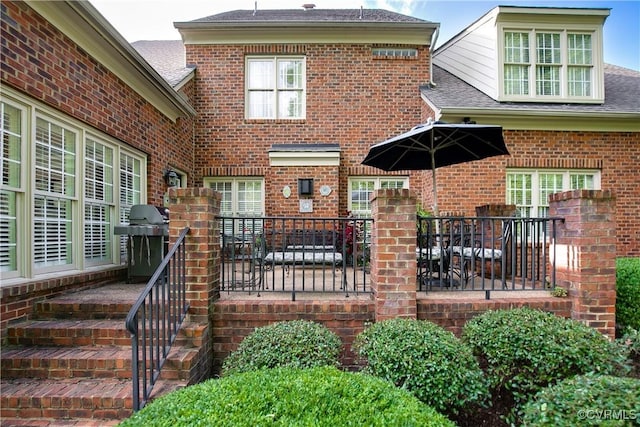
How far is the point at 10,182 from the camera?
3.15m

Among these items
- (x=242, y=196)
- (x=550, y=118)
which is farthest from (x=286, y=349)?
(x=550, y=118)

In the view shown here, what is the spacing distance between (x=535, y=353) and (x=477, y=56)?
7603 mm

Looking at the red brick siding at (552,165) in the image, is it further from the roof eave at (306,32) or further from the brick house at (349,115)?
the roof eave at (306,32)

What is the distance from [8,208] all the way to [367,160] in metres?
4.38

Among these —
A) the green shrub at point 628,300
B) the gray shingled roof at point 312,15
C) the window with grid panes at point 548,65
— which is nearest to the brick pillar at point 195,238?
the green shrub at point 628,300

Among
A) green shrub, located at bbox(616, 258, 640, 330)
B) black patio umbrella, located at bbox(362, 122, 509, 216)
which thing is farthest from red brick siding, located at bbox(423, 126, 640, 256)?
green shrub, located at bbox(616, 258, 640, 330)

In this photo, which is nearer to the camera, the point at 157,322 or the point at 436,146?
the point at 157,322

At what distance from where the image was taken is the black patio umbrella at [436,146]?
13.7 feet

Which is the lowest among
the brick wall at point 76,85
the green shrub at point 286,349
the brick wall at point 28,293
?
the green shrub at point 286,349

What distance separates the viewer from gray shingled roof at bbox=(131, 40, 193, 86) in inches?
270

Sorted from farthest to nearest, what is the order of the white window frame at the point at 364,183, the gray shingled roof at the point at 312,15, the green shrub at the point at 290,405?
the gray shingled roof at the point at 312,15
the white window frame at the point at 364,183
the green shrub at the point at 290,405

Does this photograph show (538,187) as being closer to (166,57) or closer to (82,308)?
(82,308)

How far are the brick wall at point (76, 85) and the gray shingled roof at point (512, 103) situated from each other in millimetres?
5742

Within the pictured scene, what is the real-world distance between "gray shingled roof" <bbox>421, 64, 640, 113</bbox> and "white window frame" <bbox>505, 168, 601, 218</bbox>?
132 centimetres
